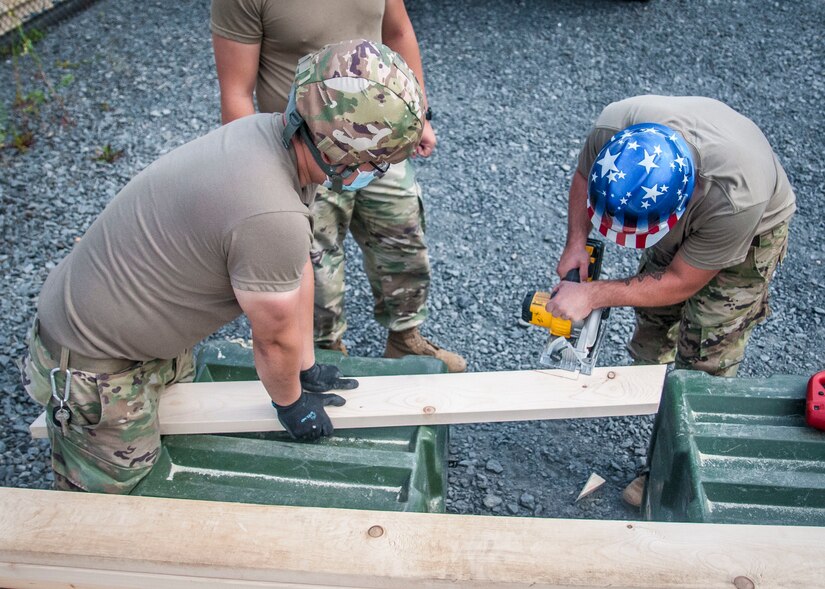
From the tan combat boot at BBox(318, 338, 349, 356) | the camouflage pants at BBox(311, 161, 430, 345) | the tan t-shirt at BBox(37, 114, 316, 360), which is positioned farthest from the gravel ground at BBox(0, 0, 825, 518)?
the tan t-shirt at BBox(37, 114, 316, 360)

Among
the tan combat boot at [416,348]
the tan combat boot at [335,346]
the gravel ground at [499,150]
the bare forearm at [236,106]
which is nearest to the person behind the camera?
the bare forearm at [236,106]

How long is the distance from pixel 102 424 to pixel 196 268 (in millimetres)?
662

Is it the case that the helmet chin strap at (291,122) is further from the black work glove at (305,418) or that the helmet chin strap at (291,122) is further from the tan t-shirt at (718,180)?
the tan t-shirt at (718,180)

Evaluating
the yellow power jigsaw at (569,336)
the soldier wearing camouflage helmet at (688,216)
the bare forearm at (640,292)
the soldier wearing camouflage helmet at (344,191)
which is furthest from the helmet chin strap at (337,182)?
the bare forearm at (640,292)

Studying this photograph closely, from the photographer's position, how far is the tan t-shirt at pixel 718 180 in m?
2.55

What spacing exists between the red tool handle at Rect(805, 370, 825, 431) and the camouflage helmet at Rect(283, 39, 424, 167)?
1615mm

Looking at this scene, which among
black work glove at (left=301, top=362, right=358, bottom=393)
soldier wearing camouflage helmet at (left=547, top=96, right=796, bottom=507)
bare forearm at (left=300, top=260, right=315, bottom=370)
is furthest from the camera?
black work glove at (left=301, top=362, right=358, bottom=393)

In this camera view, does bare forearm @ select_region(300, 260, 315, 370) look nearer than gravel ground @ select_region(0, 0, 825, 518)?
Yes

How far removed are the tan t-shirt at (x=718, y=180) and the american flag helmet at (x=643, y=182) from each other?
0.36 ft

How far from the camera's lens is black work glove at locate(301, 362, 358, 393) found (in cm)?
275

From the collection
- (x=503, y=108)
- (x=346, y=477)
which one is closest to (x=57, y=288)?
(x=346, y=477)

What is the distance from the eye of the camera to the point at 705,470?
95.3 inches

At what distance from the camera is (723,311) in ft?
9.73

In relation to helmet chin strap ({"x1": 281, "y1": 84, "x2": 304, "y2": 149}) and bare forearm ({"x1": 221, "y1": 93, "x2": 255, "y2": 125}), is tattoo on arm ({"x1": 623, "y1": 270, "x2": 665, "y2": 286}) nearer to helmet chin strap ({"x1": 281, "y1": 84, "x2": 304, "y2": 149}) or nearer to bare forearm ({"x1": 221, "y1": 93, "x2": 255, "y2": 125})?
helmet chin strap ({"x1": 281, "y1": 84, "x2": 304, "y2": 149})
